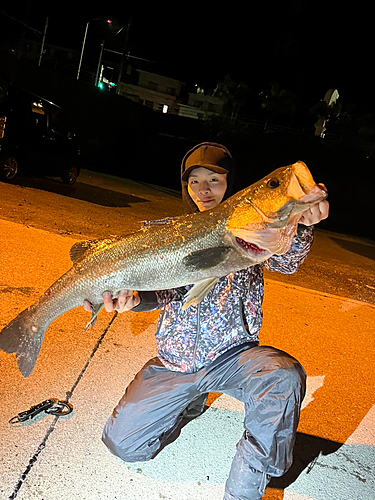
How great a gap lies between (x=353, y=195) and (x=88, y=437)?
23.6 meters

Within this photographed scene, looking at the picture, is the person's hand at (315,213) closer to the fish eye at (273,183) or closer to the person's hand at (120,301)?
the fish eye at (273,183)

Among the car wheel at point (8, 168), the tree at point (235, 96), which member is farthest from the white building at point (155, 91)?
the car wheel at point (8, 168)

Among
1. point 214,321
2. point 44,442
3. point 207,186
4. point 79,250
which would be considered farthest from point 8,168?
point 214,321

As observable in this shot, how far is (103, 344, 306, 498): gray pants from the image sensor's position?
2.26 meters

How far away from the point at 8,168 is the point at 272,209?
9.45 meters

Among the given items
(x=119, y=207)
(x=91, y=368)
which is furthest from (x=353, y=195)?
(x=91, y=368)

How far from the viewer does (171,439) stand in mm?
2814

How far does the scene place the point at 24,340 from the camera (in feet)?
8.45

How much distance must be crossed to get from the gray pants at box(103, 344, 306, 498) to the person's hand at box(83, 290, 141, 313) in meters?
0.44

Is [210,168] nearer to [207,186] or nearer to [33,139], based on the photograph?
[207,186]

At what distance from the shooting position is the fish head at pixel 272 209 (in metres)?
2.10

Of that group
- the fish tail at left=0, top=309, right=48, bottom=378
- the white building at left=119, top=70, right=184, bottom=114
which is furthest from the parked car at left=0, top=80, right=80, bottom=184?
the white building at left=119, top=70, right=184, bottom=114

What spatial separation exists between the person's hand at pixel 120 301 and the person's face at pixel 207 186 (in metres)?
0.80

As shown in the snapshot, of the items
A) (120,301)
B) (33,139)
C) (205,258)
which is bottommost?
(120,301)
